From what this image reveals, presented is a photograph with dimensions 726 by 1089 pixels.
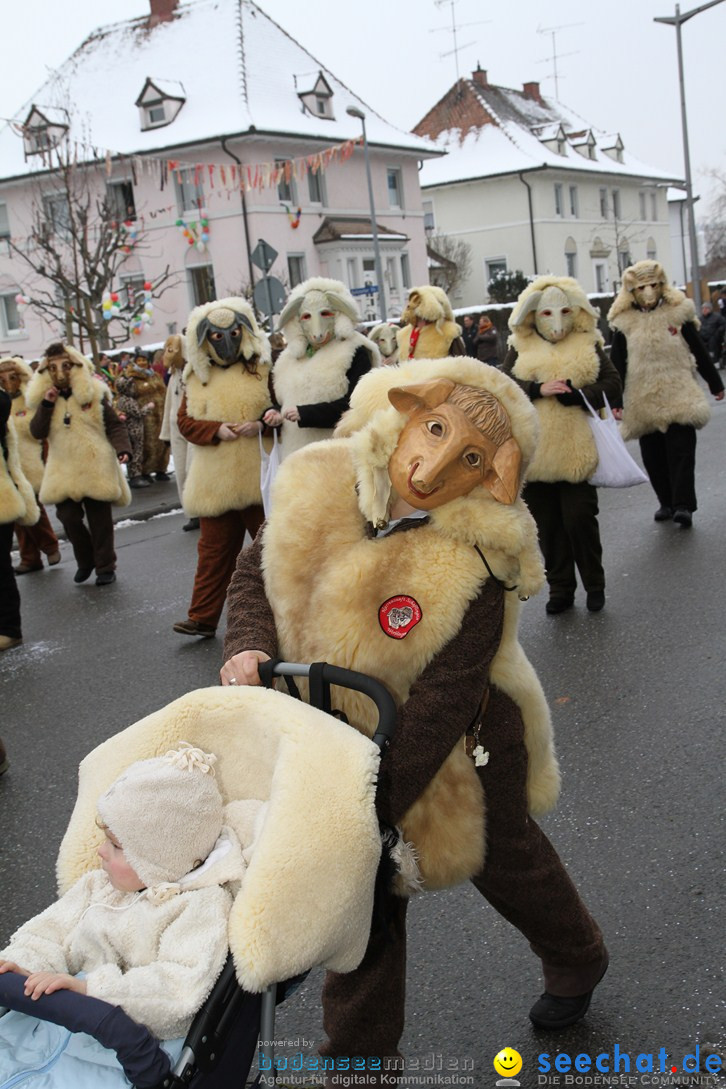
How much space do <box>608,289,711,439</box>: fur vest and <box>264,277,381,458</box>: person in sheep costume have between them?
2710 millimetres

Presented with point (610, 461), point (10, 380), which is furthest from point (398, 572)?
point (10, 380)

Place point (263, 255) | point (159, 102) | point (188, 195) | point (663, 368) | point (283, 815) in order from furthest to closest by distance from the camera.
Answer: point (188, 195), point (159, 102), point (263, 255), point (663, 368), point (283, 815)

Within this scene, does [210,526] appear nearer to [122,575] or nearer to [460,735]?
[122,575]

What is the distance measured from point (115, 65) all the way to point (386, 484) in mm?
47283

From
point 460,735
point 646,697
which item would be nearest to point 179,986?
point 460,735

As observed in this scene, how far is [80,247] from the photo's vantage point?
27.7 m

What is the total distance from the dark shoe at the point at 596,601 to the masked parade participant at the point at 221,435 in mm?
2121

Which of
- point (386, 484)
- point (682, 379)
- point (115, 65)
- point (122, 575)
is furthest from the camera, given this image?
point (115, 65)

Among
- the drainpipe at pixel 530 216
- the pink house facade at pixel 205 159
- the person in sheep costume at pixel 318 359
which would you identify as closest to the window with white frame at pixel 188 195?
the pink house facade at pixel 205 159

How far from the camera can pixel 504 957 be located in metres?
3.33

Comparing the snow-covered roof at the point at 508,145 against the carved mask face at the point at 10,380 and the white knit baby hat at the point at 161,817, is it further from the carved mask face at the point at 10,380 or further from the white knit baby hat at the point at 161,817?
the white knit baby hat at the point at 161,817

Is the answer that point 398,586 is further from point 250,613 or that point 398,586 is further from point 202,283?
point 202,283

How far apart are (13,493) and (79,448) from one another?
6.40ft

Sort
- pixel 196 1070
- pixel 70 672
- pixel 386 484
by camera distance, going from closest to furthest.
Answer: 1. pixel 196 1070
2. pixel 386 484
3. pixel 70 672
